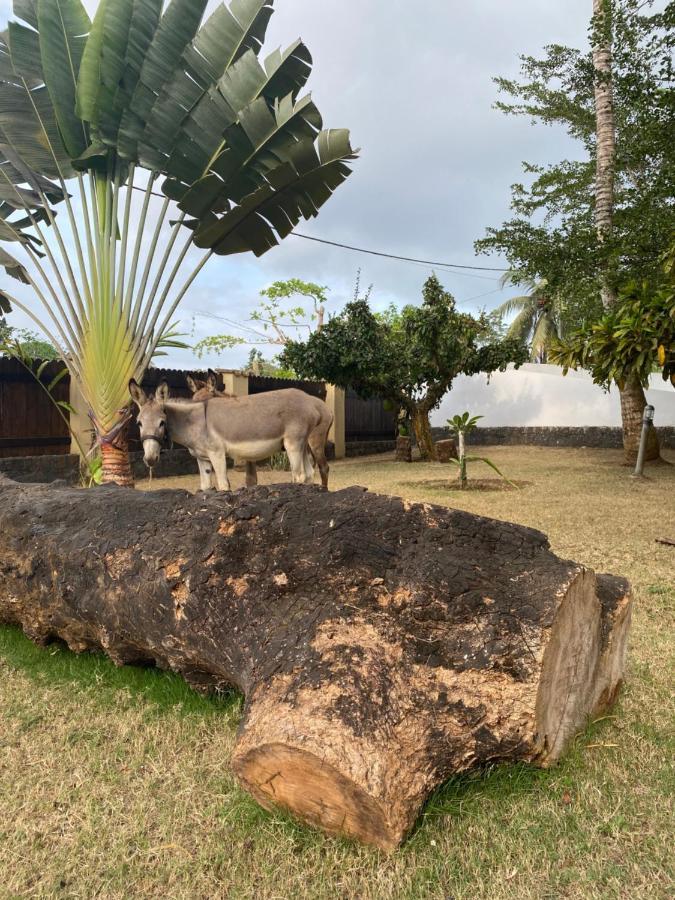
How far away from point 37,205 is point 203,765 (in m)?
7.27

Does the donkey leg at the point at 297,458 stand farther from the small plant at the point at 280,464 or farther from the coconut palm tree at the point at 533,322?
the coconut palm tree at the point at 533,322

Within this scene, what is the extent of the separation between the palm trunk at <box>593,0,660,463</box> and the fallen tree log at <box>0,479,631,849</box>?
1002 cm

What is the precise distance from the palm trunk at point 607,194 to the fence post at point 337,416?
308 inches

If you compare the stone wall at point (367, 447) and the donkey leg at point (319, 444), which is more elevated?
the donkey leg at point (319, 444)

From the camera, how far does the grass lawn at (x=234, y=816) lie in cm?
171

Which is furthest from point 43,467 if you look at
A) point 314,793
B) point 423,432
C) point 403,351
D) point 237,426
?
point 314,793

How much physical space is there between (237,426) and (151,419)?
1.21m

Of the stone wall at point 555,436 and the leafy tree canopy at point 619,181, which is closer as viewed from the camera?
the leafy tree canopy at point 619,181

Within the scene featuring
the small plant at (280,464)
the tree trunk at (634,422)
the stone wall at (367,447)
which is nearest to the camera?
the tree trunk at (634,422)

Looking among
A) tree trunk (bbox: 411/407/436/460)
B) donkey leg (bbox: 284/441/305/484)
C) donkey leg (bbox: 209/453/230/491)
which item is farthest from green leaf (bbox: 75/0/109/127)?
tree trunk (bbox: 411/407/436/460)

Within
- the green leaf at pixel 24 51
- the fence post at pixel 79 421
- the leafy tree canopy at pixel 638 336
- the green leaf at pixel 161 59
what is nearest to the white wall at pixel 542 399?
the leafy tree canopy at pixel 638 336

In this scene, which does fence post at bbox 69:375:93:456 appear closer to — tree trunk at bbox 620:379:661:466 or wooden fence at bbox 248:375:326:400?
wooden fence at bbox 248:375:326:400

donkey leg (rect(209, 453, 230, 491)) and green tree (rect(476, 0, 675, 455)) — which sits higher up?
green tree (rect(476, 0, 675, 455))

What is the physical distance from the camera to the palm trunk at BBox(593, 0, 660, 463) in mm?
10867
